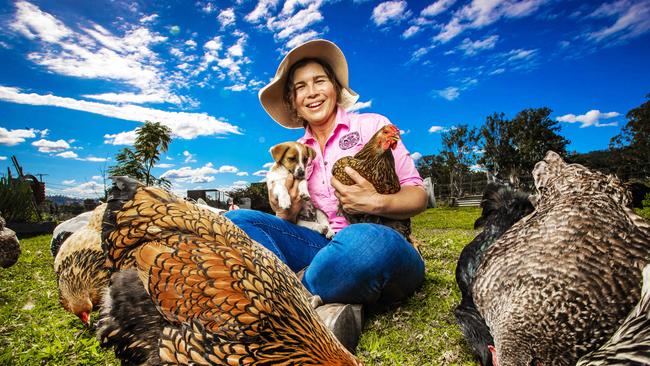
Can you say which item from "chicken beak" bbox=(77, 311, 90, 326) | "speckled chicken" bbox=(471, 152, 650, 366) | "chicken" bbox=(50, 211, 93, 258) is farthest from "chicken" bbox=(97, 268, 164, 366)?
"chicken" bbox=(50, 211, 93, 258)

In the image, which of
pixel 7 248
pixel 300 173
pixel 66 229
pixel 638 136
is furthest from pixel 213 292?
pixel 638 136

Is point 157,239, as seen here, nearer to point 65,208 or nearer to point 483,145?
point 65,208

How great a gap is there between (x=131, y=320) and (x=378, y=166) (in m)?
2.00

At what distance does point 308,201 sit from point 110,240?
2.03 meters

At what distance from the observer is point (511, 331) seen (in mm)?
1580

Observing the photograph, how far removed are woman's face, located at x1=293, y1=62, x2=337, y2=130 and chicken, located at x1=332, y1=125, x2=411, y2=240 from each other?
53 cm

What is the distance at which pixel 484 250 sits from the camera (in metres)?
2.53

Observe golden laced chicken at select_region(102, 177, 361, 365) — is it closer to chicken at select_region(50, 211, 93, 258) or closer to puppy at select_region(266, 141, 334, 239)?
puppy at select_region(266, 141, 334, 239)

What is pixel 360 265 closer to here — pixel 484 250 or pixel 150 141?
pixel 484 250

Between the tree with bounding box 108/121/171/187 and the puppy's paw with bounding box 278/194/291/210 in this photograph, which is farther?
the tree with bounding box 108/121/171/187

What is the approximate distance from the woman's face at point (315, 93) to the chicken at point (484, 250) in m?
1.66

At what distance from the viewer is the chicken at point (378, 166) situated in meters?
2.82

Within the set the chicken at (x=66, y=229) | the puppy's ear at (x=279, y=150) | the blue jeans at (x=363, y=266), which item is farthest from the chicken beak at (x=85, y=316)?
the chicken at (x=66, y=229)

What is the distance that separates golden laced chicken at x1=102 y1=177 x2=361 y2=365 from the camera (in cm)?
129
